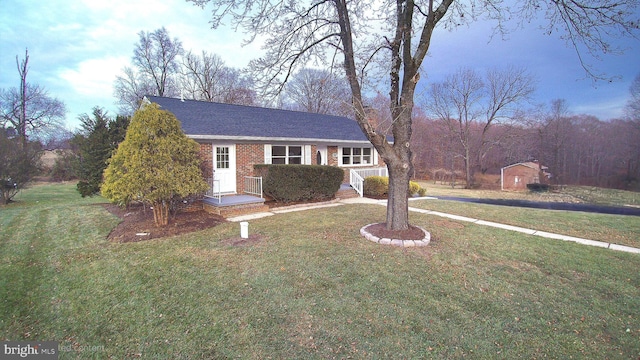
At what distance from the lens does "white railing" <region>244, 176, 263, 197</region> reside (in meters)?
10.0

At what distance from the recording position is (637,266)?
173 inches

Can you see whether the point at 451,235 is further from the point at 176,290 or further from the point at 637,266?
the point at 176,290

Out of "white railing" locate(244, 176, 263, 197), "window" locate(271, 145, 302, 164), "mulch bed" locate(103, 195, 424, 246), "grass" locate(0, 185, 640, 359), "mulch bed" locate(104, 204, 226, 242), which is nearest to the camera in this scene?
"grass" locate(0, 185, 640, 359)

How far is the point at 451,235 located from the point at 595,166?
1399 inches

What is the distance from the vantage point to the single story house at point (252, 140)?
32.9ft

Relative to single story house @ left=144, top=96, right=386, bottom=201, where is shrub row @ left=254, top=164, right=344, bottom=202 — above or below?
below

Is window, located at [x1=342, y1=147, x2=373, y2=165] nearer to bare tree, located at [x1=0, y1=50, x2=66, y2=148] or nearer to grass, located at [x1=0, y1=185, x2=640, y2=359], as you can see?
grass, located at [x1=0, y1=185, x2=640, y2=359]

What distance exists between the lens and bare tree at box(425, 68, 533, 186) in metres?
25.5

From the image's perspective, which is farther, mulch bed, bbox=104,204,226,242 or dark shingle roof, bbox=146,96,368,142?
dark shingle roof, bbox=146,96,368,142

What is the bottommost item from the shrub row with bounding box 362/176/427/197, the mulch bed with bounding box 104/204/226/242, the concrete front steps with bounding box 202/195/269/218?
the mulch bed with bounding box 104/204/226/242

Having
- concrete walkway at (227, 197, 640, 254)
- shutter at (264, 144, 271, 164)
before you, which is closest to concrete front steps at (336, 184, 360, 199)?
concrete walkway at (227, 197, 640, 254)

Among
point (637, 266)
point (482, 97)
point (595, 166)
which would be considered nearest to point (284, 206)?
point (637, 266)

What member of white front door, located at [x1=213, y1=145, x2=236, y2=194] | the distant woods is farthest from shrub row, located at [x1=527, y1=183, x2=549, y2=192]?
white front door, located at [x1=213, y1=145, x2=236, y2=194]

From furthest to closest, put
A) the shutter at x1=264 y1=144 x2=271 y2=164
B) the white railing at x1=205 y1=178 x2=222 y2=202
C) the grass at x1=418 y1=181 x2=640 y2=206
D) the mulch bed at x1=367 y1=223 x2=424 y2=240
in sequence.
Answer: the grass at x1=418 y1=181 x2=640 y2=206
the shutter at x1=264 y1=144 x2=271 y2=164
the white railing at x1=205 y1=178 x2=222 y2=202
the mulch bed at x1=367 y1=223 x2=424 y2=240
